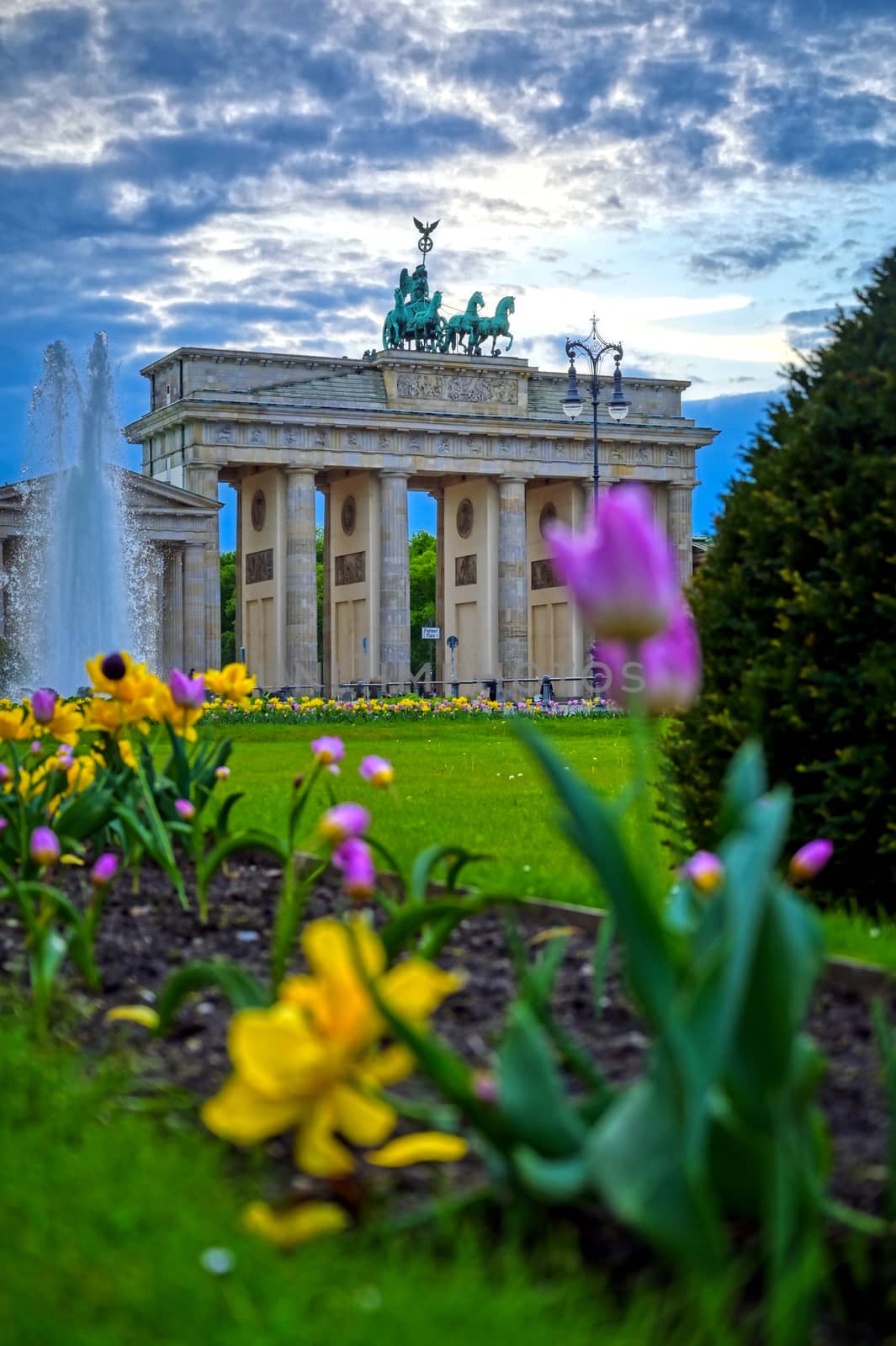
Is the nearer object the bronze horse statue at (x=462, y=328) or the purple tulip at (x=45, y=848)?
the purple tulip at (x=45, y=848)

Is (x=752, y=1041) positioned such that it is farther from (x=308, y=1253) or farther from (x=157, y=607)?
(x=157, y=607)

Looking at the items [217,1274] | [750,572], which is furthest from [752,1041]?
[750,572]

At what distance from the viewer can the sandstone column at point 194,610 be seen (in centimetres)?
5781

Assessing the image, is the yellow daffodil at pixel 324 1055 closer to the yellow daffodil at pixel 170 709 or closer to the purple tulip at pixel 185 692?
the purple tulip at pixel 185 692

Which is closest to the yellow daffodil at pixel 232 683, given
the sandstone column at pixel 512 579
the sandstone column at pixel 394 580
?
the sandstone column at pixel 394 580

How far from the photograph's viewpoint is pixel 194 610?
191 feet

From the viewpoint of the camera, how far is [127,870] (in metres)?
6.63

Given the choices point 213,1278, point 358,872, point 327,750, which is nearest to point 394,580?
point 327,750

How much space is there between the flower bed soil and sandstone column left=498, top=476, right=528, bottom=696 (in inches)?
2293

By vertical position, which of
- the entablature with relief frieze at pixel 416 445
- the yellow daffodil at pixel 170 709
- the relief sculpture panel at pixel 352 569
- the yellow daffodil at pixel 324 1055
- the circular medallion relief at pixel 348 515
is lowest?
the yellow daffodil at pixel 324 1055

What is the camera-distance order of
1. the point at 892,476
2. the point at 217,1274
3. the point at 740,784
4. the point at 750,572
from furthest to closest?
the point at 750,572, the point at 892,476, the point at 740,784, the point at 217,1274

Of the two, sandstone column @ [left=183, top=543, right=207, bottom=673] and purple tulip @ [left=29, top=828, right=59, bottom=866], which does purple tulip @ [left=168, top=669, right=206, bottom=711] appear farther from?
sandstone column @ [left=183, top=543, right=207, bottom=673]

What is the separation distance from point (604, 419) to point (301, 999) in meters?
67.7

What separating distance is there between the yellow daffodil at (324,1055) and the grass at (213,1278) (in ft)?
0.60
